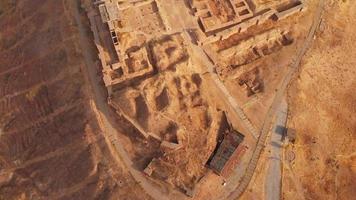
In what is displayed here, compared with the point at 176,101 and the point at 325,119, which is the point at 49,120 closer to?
the point at 176,101

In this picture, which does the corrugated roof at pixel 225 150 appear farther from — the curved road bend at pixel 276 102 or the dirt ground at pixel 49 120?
the dirt ground at pixel 49 120

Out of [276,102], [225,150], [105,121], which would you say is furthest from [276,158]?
[105,121]

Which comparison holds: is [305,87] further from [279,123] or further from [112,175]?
[112,175]

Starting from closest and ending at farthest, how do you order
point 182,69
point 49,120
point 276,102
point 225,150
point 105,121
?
point 225,150 → point 105,121 → point 182,69 → point 49,120 → point 276,102

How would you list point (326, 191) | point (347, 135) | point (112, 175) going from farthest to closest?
1. point (347, 135)
2. point (326, 191)
3. point (112, 175)

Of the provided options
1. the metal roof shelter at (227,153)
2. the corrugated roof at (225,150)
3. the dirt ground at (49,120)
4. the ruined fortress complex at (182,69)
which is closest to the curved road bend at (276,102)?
the ruined fortress complex at (182,69)


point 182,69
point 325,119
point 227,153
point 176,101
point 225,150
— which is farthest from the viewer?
point 325,119

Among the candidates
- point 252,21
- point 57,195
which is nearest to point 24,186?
point 57,195

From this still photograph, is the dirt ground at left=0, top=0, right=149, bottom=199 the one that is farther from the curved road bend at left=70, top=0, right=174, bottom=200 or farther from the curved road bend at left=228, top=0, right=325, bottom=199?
the curved road bend at left=228, top=0, right=325, bottom=199
